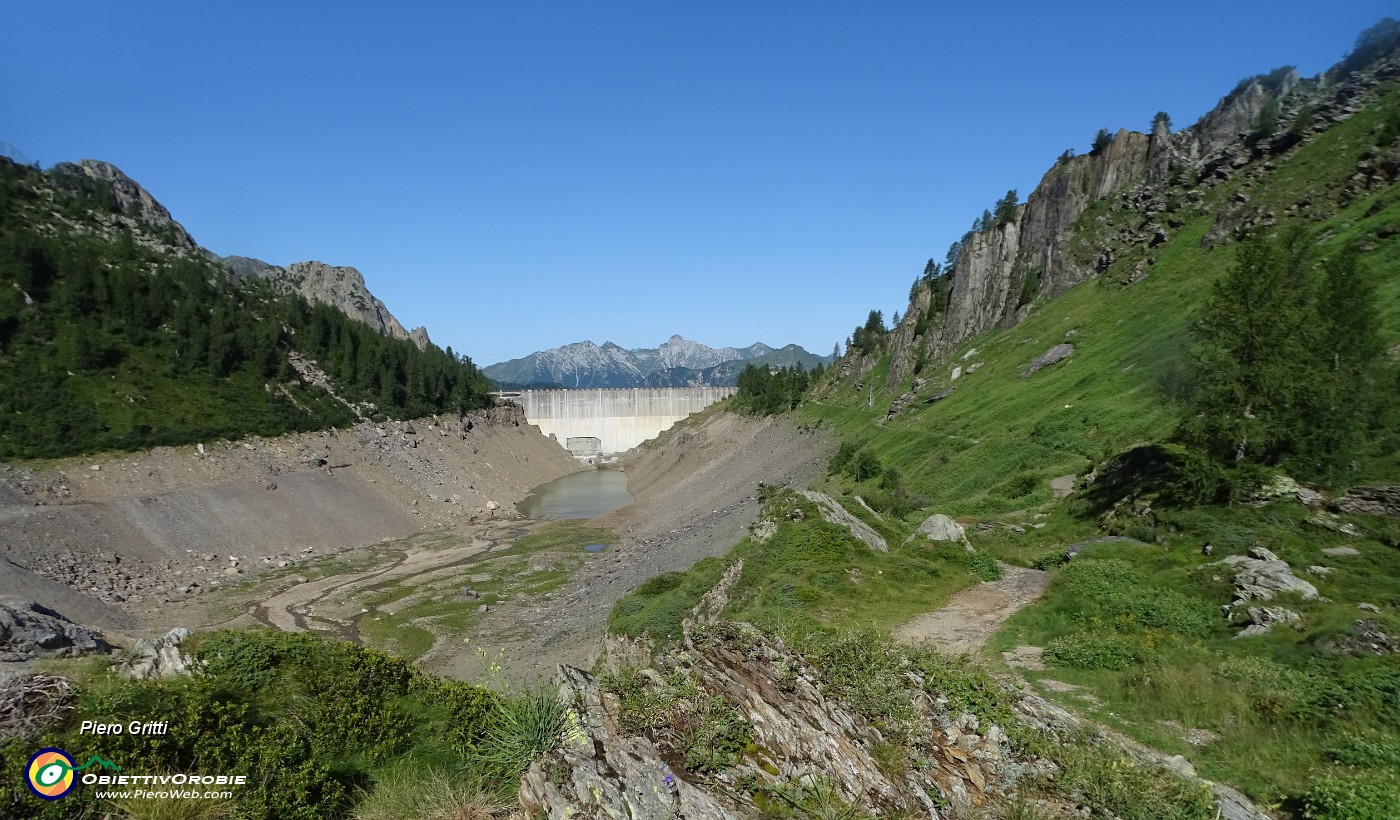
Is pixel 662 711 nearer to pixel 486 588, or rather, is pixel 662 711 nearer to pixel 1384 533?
pixel 1384 533

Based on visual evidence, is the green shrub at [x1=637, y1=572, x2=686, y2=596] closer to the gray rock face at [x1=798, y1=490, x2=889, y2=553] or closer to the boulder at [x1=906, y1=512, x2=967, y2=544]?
the gray rock face at [x1=798, y1=490, x2=889, y2=553]

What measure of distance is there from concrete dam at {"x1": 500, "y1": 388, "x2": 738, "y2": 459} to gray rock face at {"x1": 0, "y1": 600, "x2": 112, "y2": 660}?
139m

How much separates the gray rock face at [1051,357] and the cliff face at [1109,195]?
20759 millimetres

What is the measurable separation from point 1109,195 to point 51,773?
126 metres

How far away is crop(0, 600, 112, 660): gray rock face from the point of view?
2303cm

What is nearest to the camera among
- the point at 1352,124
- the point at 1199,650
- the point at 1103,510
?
the point at 1199,650

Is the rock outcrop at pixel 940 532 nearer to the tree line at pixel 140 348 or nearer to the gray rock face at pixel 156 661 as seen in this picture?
the gray rock face at pixel 156 661

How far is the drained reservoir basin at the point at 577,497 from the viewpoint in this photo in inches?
3804

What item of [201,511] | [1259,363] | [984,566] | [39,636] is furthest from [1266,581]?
[201,511]

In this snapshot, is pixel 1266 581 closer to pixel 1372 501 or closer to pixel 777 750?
pixel 1372 501

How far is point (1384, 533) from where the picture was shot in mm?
19875

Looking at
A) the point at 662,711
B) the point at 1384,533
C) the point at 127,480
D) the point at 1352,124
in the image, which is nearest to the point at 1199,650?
the point at 1384,533

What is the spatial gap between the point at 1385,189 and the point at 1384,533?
187ft

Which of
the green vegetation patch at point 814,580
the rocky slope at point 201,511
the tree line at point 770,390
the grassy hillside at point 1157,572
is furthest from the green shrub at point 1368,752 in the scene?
the tree line at point 770,390
